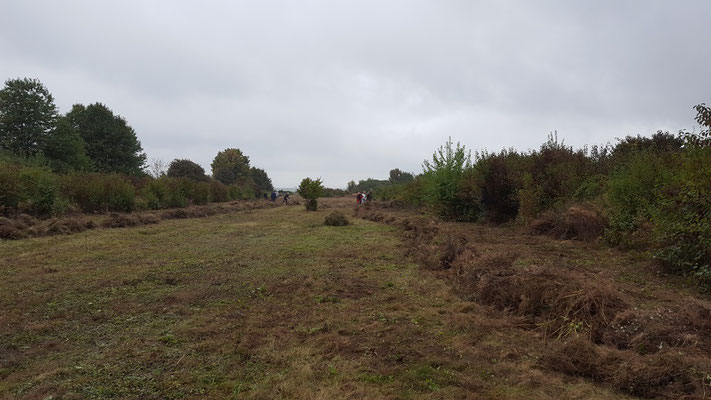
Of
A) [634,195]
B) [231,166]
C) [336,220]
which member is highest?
[231,166]

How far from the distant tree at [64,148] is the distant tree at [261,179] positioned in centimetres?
4229

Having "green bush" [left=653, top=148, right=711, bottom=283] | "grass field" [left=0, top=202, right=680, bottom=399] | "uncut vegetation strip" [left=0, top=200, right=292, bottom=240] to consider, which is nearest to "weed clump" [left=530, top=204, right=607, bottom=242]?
"green bush" [left=653, top=148, right=711, bottom=283]

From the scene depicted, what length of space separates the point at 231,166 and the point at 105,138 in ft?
99.4

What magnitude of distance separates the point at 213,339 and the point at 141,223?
17.4 metres

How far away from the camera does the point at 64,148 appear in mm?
36469

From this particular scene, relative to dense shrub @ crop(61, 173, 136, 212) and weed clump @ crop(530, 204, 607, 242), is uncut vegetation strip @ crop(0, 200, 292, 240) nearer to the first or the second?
dense shrub @ crop(61, 173, 136, 212)

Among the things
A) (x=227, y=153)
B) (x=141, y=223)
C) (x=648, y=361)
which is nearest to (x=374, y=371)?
(x=648, y=361)

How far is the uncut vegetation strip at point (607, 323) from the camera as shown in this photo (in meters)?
3.40

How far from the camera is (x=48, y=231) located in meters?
14.2

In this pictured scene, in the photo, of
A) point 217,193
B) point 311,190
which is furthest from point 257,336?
point 217,193

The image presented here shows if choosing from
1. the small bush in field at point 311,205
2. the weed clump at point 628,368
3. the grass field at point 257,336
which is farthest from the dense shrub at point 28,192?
the weed clump at point 628,368

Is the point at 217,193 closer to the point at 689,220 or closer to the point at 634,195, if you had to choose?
the point at 634,195

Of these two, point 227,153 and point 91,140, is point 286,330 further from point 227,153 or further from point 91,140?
point 227,153

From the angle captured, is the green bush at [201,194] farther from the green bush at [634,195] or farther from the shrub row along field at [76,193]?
the green bush at [634,195]
